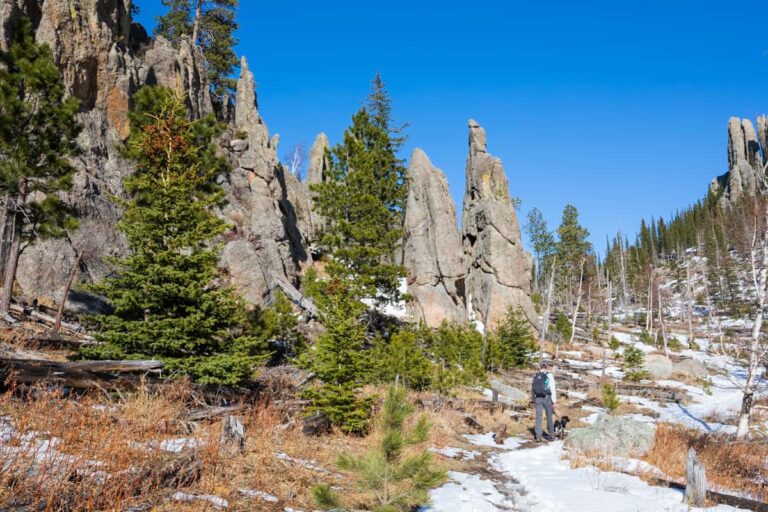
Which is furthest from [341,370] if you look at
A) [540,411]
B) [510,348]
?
[510,348]

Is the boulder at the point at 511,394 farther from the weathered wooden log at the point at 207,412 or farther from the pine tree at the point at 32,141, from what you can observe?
the pine tree at the point at 32,141

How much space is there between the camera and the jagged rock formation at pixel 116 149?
18.4m

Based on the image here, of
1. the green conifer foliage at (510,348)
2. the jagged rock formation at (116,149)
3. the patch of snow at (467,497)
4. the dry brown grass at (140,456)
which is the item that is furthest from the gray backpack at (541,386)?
the green conifer foliage at (510,348)

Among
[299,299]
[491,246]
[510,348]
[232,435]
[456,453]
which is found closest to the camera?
[232,435]

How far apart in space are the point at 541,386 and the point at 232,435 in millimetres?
8803

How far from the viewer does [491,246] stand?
4497 centimetres

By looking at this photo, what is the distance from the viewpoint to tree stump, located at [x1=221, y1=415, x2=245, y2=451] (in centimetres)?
635

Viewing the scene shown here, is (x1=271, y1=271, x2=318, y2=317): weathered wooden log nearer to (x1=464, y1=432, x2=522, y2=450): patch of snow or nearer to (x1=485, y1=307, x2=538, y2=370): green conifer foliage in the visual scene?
(x1=485, y1=307, x2=538, y2=370): green conifer foliage

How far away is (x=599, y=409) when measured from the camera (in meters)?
19.3

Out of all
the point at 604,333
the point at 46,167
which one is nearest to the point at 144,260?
the point at 46,167

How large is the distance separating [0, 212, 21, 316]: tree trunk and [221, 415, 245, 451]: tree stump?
32.6 ft

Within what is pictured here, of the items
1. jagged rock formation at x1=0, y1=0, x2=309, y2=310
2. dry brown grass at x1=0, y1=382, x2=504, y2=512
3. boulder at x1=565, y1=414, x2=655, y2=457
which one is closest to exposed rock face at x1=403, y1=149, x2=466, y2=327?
jagged rock formation at x1=0, y1=0, x2=309, y2=310

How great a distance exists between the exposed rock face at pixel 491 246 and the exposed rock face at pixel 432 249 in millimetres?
2912

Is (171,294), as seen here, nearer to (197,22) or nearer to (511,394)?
(511,394)
